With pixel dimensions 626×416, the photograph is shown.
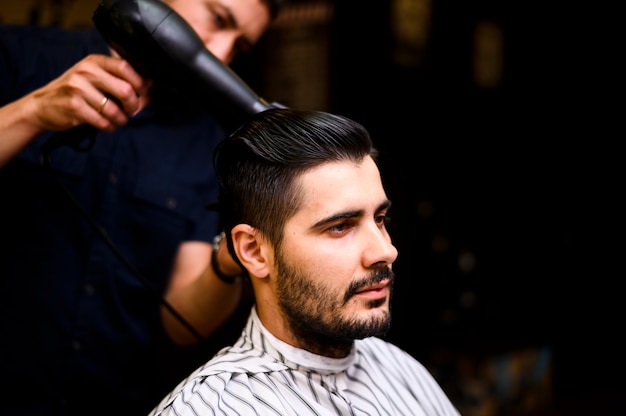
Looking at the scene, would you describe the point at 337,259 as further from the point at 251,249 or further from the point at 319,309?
the point at 251,249

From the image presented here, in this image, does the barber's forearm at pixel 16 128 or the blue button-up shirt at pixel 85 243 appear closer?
the barber's forearm at pixel 16 128

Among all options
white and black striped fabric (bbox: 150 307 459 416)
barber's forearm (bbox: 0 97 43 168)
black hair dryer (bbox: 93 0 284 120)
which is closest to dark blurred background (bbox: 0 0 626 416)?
white and black striped fabric (bbox: 150 307 459 416)

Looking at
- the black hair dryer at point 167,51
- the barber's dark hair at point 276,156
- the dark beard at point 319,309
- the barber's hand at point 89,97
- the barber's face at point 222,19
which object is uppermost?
the barber's face at point 222,19

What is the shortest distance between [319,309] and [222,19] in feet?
2.77

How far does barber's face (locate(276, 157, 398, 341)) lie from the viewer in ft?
4.14

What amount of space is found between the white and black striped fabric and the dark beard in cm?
8

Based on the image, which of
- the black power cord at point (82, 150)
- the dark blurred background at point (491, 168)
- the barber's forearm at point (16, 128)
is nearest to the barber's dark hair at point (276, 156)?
the black power cord at point (82, 150)

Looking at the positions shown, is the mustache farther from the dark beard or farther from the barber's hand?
the barber's hand

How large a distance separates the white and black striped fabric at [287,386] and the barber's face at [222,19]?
0.74m

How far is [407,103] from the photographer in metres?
4.09

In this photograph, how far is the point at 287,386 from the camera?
133 cm

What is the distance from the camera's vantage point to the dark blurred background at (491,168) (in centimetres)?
366

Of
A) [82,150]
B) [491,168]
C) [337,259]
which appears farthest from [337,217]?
[491,168]

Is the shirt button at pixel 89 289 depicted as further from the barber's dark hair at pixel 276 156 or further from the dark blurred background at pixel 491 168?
the dark blurred background at pixel 491 168
